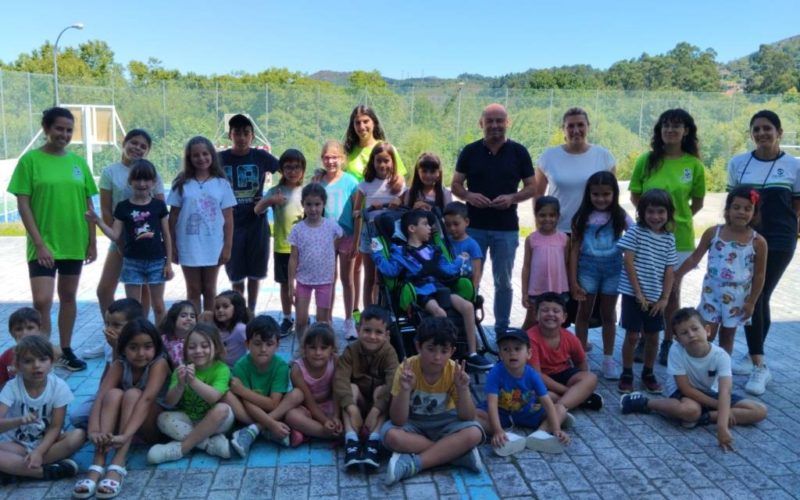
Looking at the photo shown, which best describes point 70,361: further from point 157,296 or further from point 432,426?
point 432,426

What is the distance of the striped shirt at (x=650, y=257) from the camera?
442 cm

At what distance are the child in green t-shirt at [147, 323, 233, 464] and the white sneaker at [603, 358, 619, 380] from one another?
2.74 meters

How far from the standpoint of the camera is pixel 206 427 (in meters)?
3.53

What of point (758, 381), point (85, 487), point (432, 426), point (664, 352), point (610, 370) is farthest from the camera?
point (664, 352)

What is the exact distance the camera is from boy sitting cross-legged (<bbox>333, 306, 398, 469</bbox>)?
365 cm

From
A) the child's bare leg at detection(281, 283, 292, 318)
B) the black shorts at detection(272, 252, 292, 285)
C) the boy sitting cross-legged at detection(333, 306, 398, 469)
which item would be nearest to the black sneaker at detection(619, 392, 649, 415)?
the boy sitting cross-legged at detection(333, 306, 398, 469)

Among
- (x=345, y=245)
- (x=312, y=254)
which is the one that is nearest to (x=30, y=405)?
(x=312, y=254)

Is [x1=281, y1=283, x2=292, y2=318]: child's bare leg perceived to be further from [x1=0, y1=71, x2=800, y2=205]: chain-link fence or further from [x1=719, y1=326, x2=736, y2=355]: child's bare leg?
[x1=0, y1=71, x2=800, y2=205]: chain-link fence

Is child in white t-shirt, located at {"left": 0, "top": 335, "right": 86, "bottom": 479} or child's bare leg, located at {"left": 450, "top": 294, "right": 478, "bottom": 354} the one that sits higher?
child's bare leg, located at {"left": 450, "top": 294, "right": 478, "bottom": 354}

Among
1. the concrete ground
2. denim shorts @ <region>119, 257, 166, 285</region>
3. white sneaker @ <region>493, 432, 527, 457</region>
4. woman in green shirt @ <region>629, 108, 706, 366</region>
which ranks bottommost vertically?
the concrete ground

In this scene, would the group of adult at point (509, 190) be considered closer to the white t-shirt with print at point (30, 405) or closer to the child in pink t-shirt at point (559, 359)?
the child in pink t-shirt at point (559, 359)

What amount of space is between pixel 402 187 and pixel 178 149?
725 inches

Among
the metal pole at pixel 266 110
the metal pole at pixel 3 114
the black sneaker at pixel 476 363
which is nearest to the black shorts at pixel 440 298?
the black sneaker at pixel 476 363

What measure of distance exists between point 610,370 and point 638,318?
0.55 meters
